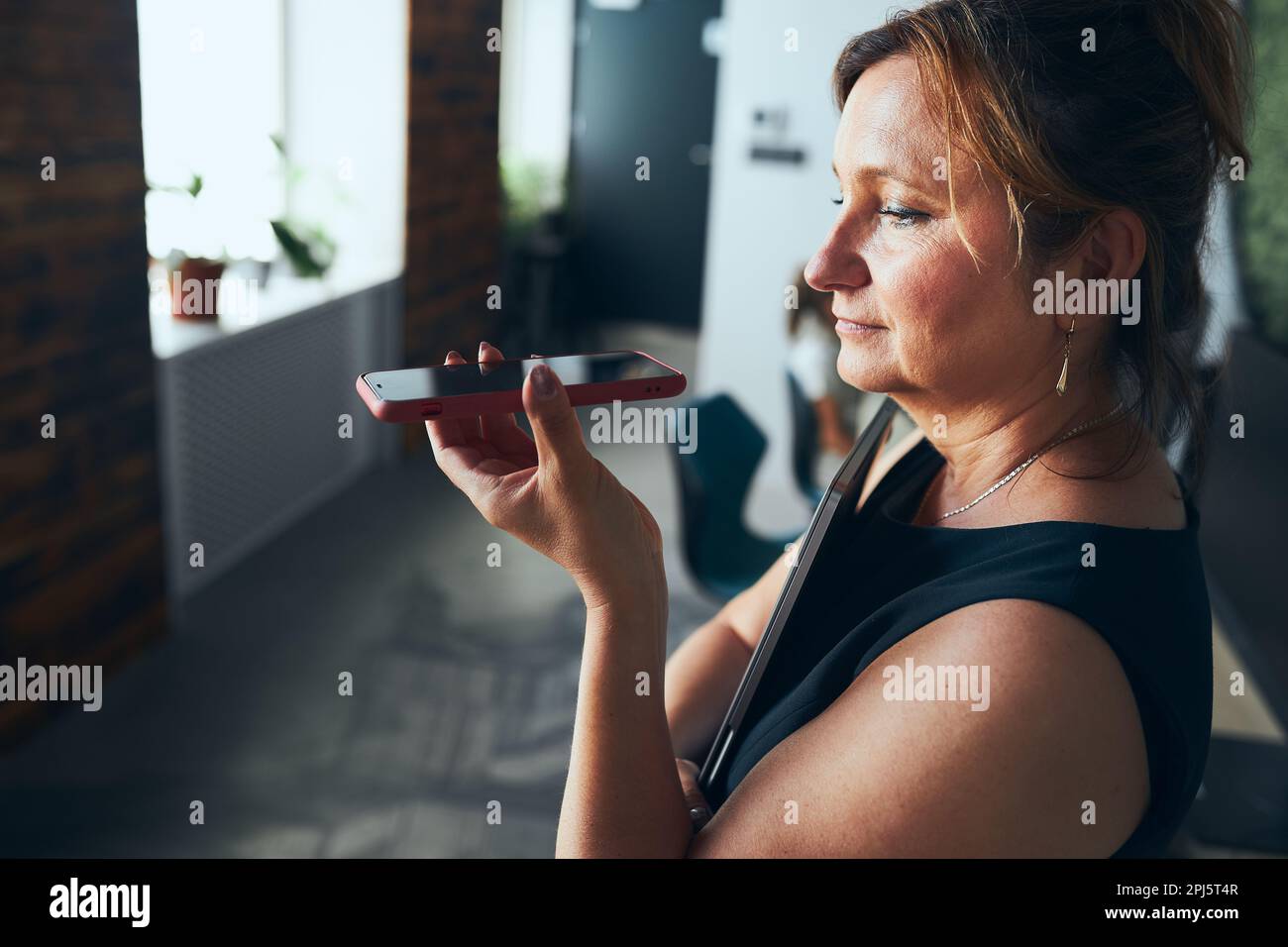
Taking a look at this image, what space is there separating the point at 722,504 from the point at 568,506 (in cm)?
158

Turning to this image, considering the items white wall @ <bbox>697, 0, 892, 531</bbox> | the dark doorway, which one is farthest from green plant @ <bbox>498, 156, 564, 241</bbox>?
white wall @ <bbox>697, 0, 892, 531</bbox>

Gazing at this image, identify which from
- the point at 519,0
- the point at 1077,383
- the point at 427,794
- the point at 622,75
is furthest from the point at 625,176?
the point at 1077,383

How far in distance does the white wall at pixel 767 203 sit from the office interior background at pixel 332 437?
0.01 meters

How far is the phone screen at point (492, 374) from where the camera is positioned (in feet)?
2.59

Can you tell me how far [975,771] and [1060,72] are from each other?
446 millimetres

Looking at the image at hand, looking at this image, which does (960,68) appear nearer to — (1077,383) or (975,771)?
(1077,383)

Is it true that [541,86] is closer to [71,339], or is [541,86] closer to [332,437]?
[332,437]

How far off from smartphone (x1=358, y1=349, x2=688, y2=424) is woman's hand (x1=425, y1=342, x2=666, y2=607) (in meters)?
0.04

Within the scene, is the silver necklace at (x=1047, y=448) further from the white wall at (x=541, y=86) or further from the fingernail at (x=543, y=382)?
the white wall at (x=541, y=86)

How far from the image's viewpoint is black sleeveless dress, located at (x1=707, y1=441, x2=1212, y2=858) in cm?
67

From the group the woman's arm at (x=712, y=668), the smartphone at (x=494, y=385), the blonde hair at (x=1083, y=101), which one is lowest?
the woman's arm at (x=712, y=668)

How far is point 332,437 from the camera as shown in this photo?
390 centimetres

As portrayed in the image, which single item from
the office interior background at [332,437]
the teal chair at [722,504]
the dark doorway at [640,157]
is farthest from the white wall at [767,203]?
the dark doorway at [640,157]

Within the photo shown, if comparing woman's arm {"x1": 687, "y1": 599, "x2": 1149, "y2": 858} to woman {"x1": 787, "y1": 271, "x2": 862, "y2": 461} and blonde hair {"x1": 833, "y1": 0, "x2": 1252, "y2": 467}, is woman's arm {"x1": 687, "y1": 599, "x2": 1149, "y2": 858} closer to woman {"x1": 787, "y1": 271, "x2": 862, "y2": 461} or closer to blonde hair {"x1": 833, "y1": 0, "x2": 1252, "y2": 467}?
blonde hair {"x1": 833, "y1": 0, "x2": 1252, "y2": 467}
